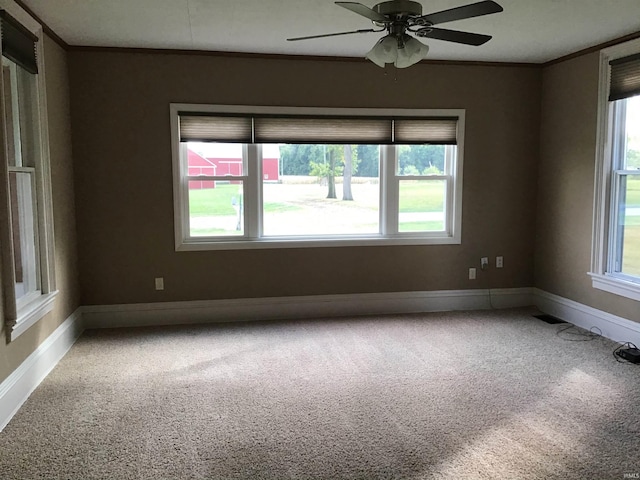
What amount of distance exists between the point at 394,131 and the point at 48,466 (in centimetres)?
381

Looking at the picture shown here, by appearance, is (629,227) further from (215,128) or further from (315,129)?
(215,128)

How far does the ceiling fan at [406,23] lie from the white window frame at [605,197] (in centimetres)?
193

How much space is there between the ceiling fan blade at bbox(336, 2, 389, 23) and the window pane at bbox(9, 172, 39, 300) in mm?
2336

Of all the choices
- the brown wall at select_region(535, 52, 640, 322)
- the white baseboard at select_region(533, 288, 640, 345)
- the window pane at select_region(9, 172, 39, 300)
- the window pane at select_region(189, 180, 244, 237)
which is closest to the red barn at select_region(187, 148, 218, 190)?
the window pane at select_region(189, 180, 244, 237)

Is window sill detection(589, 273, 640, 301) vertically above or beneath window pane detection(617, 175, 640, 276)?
beneath

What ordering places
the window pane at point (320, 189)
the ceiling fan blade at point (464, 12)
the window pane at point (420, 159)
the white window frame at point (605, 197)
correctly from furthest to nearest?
1. the window pane at point (420, 159)
2. the window pane at point (320, 189)
3. the white window frame at point (605, 197)
4. the ceiling fan blade at point (464, 12)

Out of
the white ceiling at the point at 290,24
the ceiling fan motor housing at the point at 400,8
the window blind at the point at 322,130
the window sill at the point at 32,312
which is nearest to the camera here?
the ceiling fan motor housing at the point at 400,8

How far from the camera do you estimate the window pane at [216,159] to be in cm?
483

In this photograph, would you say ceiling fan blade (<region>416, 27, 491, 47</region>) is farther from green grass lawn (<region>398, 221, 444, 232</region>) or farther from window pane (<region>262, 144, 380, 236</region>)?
green grass lawn (<region>398, 221, 444, 232</region>)

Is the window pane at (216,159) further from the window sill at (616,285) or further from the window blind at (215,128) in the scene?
the window sill at (616,285)

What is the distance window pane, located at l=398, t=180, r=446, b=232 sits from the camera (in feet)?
17.1

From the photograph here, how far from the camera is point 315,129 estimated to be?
16.1ft

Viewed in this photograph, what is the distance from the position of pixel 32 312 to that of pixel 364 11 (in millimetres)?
2686

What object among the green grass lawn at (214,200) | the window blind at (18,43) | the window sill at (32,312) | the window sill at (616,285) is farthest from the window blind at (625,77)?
the window sill at (32,312)
